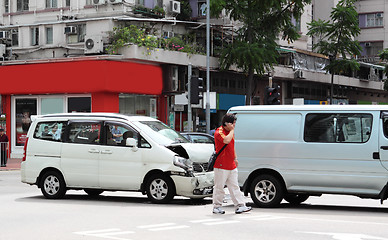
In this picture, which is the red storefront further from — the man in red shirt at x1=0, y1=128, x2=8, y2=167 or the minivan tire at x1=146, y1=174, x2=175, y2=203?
the minivan tire at x1=146, y1=174, x2=175, y2=203

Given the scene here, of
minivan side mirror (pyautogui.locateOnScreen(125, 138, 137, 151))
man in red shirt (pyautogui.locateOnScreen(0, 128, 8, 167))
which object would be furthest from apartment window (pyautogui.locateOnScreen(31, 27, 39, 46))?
minivan side mirror (pyautogui.locateOnScreen(125, 138, 137, 151))

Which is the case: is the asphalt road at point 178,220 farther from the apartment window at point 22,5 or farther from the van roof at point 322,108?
the apartment window at point 22,5

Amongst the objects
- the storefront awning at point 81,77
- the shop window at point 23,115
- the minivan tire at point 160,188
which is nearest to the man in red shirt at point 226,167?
the minivan tire at point 160,188

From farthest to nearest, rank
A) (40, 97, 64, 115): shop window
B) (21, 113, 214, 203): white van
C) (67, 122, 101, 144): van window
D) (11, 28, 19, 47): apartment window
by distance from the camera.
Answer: (11, 28, 19, 47): apartment window < (40, 97, 64, 115): shop window < (67, 122, 101, 144): van window < (21, 113, 214, 203): white van

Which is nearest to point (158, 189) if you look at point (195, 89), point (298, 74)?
point (195, 89)

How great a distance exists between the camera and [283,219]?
1129cm

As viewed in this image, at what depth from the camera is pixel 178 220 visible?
36.6ft

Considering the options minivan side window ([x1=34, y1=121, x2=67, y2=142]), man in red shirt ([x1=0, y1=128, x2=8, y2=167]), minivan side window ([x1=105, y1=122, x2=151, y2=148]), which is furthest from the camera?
man in red shirt ([x1=0, y1=128, x2=8, y2=167])

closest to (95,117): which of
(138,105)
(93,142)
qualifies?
(93,142)

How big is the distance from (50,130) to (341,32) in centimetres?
3052

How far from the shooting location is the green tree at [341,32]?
42.1m

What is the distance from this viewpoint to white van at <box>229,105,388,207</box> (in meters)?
12.6

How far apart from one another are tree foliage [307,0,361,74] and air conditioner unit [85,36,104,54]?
1655 cm

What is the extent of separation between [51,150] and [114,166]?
5.66ft
